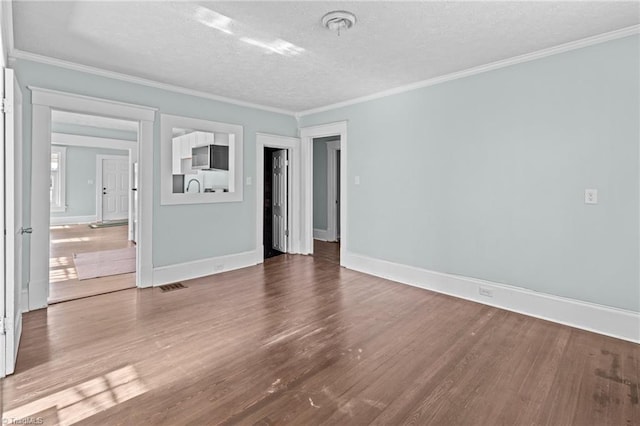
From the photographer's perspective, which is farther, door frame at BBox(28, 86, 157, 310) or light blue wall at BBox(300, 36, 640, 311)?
door frame at BBox(28, 86, 157, 310)

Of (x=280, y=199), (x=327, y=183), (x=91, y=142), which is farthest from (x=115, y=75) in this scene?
(x=91, y=142)

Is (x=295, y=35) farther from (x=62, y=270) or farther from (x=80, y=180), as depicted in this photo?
(x=80, y=180)

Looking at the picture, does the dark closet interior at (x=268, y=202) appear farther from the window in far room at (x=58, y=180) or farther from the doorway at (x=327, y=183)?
the window in far room at (x=58, y=180)

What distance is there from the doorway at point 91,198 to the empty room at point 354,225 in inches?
10.2

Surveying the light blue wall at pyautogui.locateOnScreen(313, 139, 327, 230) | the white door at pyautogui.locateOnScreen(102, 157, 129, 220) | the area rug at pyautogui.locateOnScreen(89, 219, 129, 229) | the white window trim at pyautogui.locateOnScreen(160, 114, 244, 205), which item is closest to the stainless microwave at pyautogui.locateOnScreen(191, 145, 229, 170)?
the white window trim at pyautogui.locateOnScreen(160, 114, 244, 205)

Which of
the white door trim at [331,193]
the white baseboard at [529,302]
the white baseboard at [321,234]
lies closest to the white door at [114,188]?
the white baseboard at [321,234]

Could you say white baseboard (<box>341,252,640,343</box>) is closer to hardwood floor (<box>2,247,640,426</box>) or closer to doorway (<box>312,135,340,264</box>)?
hardwood floor (<box>2,247,640,426</box>)

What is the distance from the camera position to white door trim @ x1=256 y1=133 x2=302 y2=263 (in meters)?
5.57

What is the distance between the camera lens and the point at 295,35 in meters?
2.93

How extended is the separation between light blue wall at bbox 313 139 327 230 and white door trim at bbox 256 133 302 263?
1775mm

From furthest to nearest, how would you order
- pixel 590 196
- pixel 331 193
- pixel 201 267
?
1. pixel 331 193
2. pixel 201 267
3. pixel 590 196

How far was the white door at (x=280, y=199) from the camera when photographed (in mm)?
6332

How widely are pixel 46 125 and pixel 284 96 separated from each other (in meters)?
2.86

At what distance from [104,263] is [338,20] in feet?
17.1
